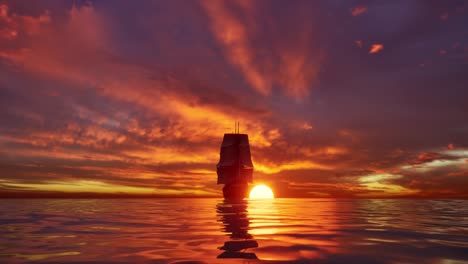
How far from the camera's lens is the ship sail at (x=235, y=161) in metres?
137

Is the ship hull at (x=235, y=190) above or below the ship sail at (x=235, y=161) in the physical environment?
below

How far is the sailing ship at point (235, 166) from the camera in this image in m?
134

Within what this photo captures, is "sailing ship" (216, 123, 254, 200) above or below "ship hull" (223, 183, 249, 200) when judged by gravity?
above

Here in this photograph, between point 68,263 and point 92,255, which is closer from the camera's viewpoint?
point 68,263

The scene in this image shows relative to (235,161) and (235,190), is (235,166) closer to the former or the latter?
(235,161)

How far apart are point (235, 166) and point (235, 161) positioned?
2.30 meters

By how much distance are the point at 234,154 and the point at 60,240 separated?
131439 millimetres

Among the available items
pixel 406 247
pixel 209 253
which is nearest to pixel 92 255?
pixel 209 253

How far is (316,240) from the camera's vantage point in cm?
1105

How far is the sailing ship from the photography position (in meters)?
134

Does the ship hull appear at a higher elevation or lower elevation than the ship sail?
lower

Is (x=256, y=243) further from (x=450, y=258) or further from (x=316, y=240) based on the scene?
(x=450, y=258)

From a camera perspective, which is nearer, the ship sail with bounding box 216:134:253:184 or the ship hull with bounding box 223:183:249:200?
the ship hull with bounding box 223:183:249:200

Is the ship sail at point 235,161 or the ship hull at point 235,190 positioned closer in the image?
the ship hull at point 235,190
